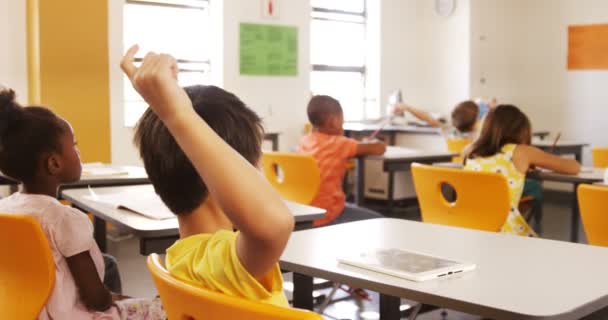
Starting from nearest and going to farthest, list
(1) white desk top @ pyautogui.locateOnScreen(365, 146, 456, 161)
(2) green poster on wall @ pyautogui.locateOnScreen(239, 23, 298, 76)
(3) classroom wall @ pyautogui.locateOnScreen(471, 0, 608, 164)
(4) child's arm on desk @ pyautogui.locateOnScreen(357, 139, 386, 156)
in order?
(4) child's arm on desk @ pyautogui.locateOnScreen(357, 139, 386, 156)
(1) white desk top @ pyautogui.locateOnScreen(365, 146, 456, 161)
(2) green poster on wall @ pyautogui.locateOnScreen(239, 23, 298, 76)
(3) classroom wall @ pyautogui.locateOnScreen(471, 0, 608, 164)

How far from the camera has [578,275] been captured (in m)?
1.38

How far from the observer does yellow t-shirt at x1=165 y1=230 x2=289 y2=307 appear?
968mm

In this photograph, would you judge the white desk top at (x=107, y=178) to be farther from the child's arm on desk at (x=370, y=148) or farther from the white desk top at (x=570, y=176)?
the white desk top at (x=570, y=176)

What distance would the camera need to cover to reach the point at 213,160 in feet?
2.70

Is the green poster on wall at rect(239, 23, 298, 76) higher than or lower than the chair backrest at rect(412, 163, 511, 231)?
higher

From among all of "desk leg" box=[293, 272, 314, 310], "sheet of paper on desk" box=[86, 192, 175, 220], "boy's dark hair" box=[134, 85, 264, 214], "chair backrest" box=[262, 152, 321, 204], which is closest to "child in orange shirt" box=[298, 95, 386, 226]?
"chair backrest" box=[262, 152, 321, 204]

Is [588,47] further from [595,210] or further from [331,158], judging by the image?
[595,210]

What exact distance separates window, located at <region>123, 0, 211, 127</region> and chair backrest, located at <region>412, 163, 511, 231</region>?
3.57 m

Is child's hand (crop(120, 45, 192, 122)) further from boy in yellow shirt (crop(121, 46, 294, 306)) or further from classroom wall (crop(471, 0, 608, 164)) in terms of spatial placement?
classroom wall (crop(471, 0, 608, 164))

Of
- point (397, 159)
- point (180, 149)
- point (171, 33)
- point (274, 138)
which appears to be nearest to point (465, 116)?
point (397, 159)

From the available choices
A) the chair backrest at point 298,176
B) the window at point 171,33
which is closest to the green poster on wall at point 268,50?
the window at point 171,33

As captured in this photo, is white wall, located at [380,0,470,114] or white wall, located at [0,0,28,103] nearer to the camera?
white wall, located at [0,0,28,103]

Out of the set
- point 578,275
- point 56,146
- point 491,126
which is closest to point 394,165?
point 491,126

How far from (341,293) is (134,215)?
1914 millimetres
